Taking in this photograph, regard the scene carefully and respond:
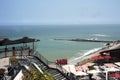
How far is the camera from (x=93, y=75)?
31.7 meters

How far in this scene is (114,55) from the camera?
40875mm

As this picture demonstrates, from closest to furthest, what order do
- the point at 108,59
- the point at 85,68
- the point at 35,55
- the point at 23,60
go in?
the point at 23,60 < the point at 35,55 < the point at 85,68 < the point at 108,59

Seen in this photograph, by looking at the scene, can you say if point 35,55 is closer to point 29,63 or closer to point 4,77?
point 29,63

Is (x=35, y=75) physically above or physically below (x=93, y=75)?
above

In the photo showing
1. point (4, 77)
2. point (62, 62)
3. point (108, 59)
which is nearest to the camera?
point (4, 77)

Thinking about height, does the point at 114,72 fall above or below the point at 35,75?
below

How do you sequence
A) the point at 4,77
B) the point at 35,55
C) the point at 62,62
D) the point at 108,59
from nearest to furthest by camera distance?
the point at 4,77 < the point at 35,55 < the point at 62,62 < the point at 108,59

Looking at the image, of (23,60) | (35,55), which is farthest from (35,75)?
(35,55)

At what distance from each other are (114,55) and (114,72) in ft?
33.0

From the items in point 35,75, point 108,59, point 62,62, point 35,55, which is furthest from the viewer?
point 108,59

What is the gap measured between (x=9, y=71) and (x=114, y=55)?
67.2 feet

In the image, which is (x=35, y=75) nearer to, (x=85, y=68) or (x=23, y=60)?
(x=23, y=60)

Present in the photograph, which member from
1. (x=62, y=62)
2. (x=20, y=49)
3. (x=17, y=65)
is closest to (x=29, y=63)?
(x=17, y=65)

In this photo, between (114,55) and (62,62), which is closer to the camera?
(62,62)
